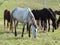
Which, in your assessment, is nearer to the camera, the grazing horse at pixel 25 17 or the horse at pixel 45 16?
the grazing horse at pixel 25 17

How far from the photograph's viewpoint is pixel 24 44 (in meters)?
15.5

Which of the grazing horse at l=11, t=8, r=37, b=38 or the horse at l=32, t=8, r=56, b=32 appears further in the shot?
the horse at l=32, t=8, r=56, b=32

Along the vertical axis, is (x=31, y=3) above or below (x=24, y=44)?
above

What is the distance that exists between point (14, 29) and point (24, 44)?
6.21 metres

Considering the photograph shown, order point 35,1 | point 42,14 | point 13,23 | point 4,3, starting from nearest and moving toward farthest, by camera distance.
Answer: point 13,23 → point 42,14 → point 4,3 → point 35,1

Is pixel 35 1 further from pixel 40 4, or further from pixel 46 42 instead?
pixel 46 42

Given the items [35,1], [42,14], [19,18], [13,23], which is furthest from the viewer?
[35,1]

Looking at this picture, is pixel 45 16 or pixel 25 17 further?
pixel 45 16

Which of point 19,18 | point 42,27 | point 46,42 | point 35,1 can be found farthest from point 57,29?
point 35,1

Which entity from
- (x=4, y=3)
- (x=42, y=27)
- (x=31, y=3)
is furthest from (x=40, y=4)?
(x=42, y=27)

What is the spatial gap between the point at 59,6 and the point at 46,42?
102 ft

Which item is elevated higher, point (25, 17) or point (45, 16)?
point (25, 17)

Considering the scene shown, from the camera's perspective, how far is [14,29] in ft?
70.8

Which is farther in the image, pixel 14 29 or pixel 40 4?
pixel 40 4
